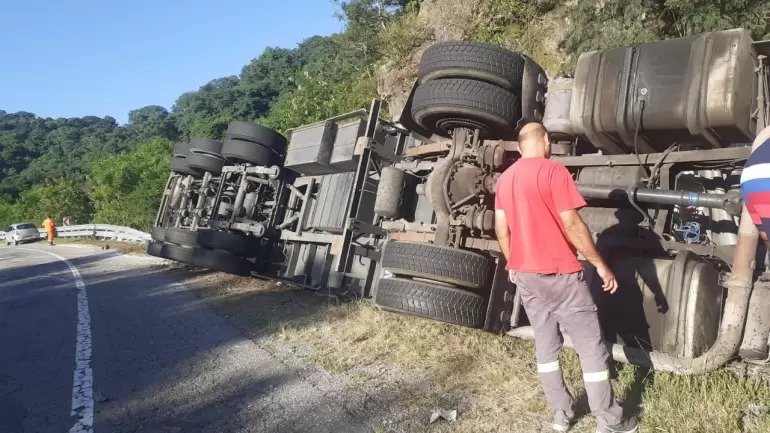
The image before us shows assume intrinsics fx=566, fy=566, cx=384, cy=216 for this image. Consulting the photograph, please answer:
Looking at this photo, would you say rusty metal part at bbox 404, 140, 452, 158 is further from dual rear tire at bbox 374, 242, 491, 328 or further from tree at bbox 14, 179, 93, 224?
tree at bbox 14, 179, 93, 224

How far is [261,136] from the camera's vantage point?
347 inches

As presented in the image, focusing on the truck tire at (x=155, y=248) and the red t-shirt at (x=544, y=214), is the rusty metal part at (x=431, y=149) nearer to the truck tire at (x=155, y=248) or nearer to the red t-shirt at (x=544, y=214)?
the red t-shirt at (x=544, y=214)

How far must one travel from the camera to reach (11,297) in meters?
8.79

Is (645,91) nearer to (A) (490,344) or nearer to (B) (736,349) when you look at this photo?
(B) (736,349)

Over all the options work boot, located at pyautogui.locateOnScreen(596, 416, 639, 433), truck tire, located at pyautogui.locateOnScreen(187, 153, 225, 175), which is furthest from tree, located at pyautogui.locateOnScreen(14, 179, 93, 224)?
work boot, located at pyautogui.locateOnScreen(596, 416, 639, 433)

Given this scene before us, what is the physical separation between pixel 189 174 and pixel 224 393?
7865 mm

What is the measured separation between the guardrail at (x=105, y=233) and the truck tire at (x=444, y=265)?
1547 centimetres

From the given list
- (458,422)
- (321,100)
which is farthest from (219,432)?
(321,100)

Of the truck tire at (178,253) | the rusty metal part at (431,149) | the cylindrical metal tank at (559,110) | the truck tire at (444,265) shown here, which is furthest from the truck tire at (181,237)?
the cylindrical metal tank at (559,110)

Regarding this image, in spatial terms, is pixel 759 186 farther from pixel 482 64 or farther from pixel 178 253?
pixel 178 253

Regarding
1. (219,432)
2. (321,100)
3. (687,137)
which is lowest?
(219,432)

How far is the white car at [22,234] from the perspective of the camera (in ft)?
93.5

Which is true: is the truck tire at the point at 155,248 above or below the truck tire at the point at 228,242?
below

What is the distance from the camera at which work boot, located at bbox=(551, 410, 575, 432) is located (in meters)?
2.85
